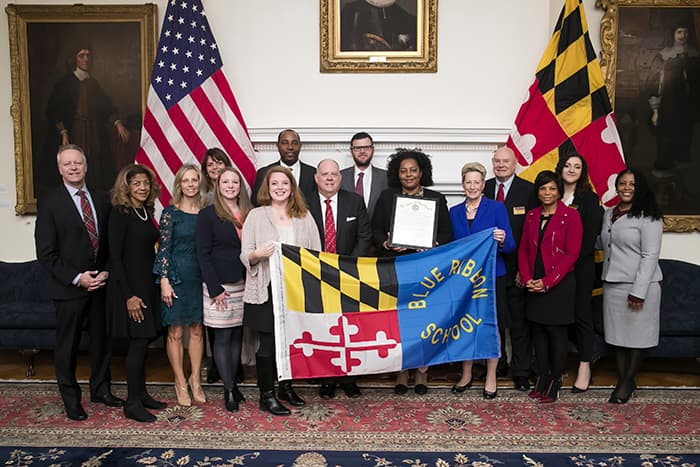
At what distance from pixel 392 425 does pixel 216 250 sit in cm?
163

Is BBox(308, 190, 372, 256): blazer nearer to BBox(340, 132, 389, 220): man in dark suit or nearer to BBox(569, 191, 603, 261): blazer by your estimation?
BBox(340, 132, 389, 220): man in dark suit

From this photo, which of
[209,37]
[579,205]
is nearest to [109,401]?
[209,37]

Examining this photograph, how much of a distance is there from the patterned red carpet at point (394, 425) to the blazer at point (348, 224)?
3.67 ft

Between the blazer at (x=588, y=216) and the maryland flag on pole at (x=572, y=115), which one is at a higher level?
the maryland flag on pole at (x=572, y=115)

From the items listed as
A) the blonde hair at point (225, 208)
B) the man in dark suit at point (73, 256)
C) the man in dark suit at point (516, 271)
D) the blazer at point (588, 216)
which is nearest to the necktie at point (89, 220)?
the man in dark suit at point (73, 256)

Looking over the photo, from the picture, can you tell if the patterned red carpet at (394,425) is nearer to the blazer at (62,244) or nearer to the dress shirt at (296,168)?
the blazer at (62,244)

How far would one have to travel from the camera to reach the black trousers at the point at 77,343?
11.5 feet

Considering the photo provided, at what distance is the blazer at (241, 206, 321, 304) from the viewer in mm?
3445

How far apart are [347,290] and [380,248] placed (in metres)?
0.53

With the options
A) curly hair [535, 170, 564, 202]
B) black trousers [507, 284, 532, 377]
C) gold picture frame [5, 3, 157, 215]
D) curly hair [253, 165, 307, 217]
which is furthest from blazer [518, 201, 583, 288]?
gold picture frame [5, 3, 157, 215]

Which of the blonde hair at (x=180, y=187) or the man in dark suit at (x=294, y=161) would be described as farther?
the man in dark suit at (x=294, y=161)

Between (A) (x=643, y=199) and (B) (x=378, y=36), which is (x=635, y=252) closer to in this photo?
(A) (x=643, y=199)

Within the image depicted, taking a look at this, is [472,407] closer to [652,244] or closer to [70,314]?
[652,244]

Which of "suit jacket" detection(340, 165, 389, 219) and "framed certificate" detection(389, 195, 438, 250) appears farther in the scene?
"suit jacket" detection(340, 165, 389, 219)
